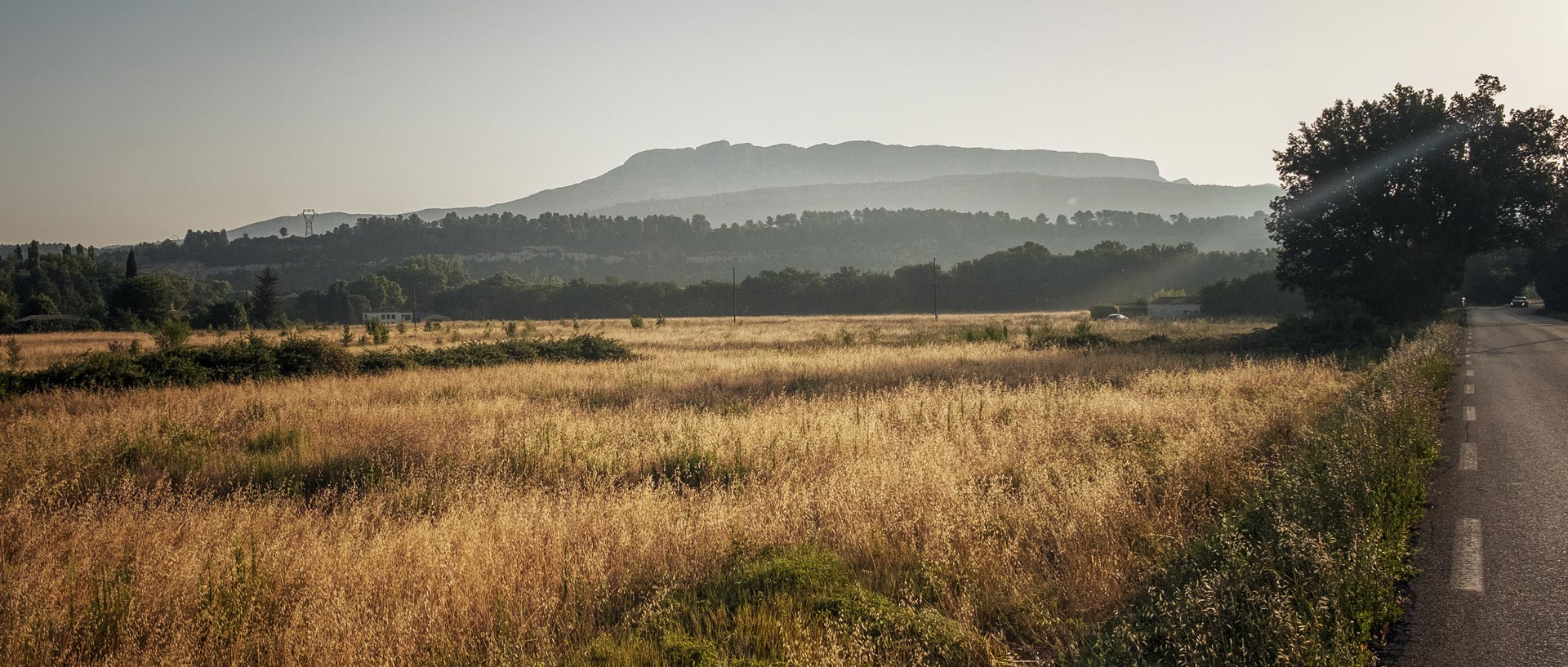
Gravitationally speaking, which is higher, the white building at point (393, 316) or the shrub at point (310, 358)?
the shrub at point (310, 358)

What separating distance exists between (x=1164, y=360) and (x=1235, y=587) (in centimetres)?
2504

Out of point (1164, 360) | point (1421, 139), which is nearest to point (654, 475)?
point (1164, 360)

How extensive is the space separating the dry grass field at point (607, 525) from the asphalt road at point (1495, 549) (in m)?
1.69

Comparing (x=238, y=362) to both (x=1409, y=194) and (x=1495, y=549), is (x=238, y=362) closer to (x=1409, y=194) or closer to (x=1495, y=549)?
(x=1495, y=549)

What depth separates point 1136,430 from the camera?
12086mm

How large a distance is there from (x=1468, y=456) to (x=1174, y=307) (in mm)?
81965

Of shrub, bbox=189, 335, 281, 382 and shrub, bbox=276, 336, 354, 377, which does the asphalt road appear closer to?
shrub, bbox=189, 335, 281, 382

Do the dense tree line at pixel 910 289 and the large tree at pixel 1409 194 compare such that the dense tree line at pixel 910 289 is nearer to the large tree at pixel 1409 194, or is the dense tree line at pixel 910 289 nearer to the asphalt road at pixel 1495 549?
the large tree at pixel 1409 194

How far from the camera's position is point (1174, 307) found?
85.2 meters

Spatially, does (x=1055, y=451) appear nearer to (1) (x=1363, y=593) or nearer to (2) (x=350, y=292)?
(1) (x=1363, y=593)

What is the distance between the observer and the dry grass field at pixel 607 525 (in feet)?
17.4

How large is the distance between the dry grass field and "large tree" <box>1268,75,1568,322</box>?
29.8 meters

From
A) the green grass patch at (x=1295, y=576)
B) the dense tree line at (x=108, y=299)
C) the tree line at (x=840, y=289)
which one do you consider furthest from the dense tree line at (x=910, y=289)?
the green grass patch at (x=1295, y=576)

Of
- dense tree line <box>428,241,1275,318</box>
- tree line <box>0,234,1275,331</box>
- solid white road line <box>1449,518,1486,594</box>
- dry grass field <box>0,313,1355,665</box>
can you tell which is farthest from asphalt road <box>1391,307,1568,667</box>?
dense tree line <box>428,241,1275,318</box>
